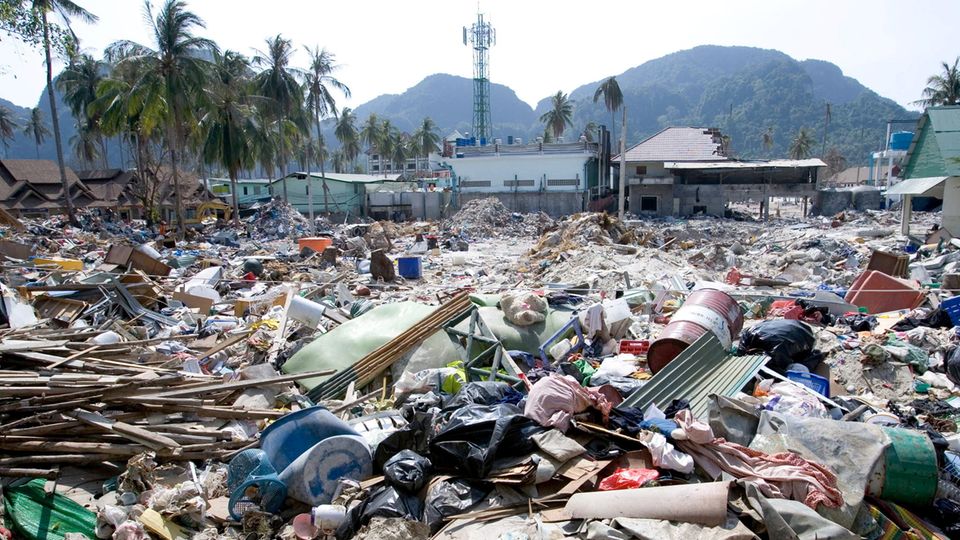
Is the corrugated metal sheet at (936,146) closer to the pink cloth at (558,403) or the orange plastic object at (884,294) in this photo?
the orange plastic object at (884,294)

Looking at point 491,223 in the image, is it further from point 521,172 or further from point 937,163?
point 937,163

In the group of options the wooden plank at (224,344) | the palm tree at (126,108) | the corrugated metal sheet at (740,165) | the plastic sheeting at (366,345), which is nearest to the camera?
the plastic sheeting at (366,345)

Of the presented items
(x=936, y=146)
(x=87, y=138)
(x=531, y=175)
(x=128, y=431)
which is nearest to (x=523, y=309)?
(x=128, y=431)

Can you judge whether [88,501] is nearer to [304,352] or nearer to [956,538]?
[304,352]

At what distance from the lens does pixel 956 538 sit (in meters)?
3.62

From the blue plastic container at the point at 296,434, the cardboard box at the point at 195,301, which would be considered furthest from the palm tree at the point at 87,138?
the blue plastic container at the point at 296,434

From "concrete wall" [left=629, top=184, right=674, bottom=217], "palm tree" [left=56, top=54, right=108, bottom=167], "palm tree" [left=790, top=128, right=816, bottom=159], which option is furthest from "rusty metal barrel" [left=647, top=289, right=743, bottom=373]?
"palm tree" [left=790, top=128, right=816, bottom=159]

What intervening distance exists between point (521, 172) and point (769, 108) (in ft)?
334

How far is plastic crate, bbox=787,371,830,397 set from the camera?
528cm

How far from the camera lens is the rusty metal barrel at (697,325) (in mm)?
5867

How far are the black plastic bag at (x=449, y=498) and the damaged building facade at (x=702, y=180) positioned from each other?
3236 centimetres

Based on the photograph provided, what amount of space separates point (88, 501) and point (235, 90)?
30.6 meters

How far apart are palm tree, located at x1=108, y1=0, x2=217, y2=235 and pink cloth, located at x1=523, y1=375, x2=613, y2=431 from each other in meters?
23.9

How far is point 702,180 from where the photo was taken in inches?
1398
